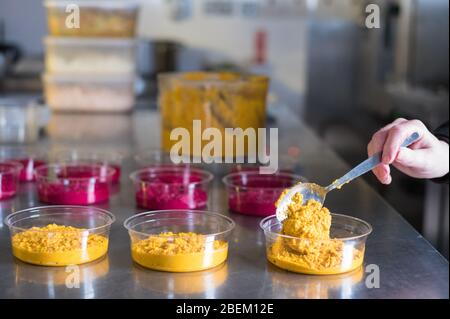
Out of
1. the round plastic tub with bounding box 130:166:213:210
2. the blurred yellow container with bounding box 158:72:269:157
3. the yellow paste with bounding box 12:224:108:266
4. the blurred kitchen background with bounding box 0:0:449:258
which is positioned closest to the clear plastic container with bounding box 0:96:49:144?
the blurred yellow container with bounding box 158:72:269:157

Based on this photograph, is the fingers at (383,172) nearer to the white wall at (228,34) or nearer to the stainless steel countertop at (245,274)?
the stainless steel countertop at (245,274)

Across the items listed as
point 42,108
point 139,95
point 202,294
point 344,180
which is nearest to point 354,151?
point 139,95

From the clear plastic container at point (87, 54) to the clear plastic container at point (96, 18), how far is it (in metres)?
0.04

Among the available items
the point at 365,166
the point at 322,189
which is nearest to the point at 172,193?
the point at 322,189

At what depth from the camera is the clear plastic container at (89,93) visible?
2.96 meters

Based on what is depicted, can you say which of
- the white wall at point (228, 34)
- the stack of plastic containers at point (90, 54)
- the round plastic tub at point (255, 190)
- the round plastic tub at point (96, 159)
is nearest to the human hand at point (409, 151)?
the round plastic tub at point (255, 190)

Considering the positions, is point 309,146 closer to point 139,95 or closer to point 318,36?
point 139,95

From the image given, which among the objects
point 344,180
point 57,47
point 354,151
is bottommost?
point 354,151

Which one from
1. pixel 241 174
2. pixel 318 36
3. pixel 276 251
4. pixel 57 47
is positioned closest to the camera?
pixel 276 251

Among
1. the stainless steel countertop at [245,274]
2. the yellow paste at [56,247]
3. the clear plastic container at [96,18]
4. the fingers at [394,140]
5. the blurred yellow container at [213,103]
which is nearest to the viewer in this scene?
the stainless steel countertop at [245,274]

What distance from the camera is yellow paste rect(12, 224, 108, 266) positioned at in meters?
1.20

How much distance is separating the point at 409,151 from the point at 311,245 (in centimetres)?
35

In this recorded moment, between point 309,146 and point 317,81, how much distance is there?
10.3 ft
